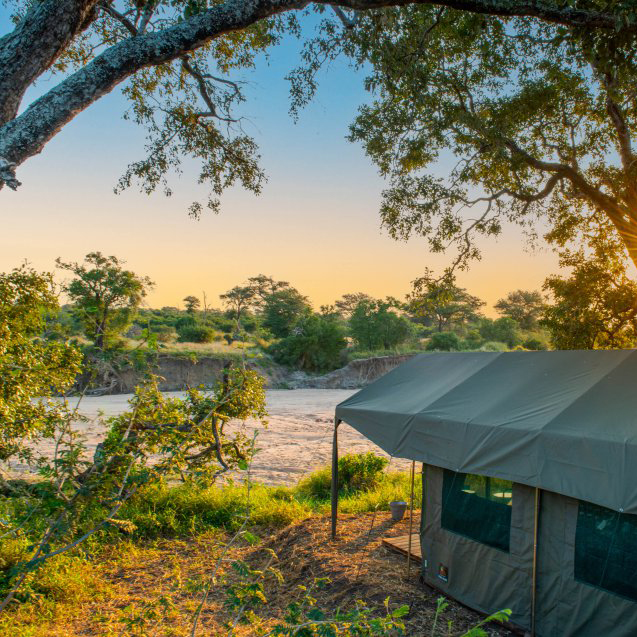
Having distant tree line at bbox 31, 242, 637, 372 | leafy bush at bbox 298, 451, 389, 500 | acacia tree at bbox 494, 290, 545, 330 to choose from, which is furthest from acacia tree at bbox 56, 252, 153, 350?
acacia tree at bbox 494, 290, 545, 330

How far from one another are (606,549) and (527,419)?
1.28m

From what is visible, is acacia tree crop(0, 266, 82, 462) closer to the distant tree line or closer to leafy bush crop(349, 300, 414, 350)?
the distant tree line

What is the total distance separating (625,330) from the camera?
11.3 meters

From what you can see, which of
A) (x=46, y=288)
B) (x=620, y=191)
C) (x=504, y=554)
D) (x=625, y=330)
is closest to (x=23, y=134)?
(x=46, y=288)

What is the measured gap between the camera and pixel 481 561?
5.92 m

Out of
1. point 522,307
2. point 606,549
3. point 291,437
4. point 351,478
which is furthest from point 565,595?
point 522,307

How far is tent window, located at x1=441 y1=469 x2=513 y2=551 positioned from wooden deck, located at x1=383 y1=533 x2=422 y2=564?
114 centimetres

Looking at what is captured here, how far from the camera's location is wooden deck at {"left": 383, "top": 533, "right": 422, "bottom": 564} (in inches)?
289

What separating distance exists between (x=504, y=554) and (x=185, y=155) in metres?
8.35

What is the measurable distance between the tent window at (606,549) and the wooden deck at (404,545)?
2689 mm

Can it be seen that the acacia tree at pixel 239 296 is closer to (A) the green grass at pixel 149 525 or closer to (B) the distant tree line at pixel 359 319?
(B) the distant tree line at pixel 359 319

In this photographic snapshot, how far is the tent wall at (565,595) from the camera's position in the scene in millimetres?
4609

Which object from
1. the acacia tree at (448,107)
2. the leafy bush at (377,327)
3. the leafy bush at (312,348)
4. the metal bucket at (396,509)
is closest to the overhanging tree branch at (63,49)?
the acacia tree at (448,107)

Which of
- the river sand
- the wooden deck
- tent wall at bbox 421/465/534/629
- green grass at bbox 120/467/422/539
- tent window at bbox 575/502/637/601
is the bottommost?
the river sand
